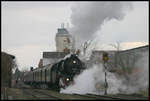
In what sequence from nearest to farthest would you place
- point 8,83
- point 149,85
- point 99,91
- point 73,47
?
1. point 149,85
2. point 99,91
3. point 73,47
4. point 8,83

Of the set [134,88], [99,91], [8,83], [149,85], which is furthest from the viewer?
[8,83]

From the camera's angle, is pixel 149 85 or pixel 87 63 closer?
pixel 149 85

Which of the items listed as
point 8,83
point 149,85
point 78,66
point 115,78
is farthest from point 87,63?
point 8,83

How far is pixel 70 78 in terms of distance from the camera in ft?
85.5

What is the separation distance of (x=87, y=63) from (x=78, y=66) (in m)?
1.41

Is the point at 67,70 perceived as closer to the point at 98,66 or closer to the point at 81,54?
the point at 98,66

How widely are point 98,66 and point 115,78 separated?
66.6 inches

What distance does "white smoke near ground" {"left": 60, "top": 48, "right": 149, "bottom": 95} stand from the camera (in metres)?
24.8

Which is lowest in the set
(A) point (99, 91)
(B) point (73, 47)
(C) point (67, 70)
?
(A) point (99, 91)

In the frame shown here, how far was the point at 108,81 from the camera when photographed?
2531 centimetres

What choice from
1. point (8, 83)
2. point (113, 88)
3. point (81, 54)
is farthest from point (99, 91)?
point (8, 83)

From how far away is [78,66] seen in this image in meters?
26.9

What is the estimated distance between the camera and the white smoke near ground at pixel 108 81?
978 inches

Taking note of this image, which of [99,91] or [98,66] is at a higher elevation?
[98,66]
